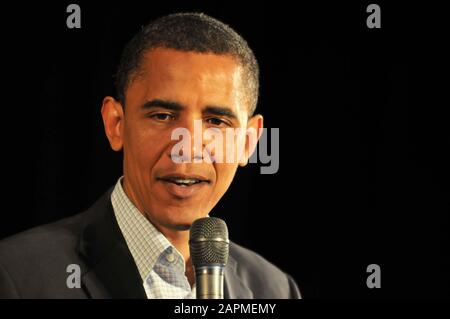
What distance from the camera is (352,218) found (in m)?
3.52

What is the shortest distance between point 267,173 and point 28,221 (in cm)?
113

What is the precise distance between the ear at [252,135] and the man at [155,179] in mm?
101

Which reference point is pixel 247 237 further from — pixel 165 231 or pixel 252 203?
pixel 165 231

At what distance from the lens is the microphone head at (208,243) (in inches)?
77.2

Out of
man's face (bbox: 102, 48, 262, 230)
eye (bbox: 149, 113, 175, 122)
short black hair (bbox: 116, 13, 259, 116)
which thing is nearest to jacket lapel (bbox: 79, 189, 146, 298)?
man's face (bbox: 102, 48, 262, 230)

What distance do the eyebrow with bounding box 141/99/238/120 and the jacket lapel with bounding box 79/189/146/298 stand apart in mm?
423

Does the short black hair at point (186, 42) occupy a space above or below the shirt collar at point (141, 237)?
above

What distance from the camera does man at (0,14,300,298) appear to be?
2551 millimetres

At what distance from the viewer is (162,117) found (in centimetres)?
269

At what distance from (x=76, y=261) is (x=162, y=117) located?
23.4 inches

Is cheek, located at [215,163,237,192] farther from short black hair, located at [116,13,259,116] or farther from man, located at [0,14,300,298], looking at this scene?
short black hair, located at [116,13,259,116]

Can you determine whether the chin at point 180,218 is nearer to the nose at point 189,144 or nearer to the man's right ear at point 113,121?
the nose at point 189,144

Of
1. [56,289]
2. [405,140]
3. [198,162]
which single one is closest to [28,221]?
[56,289]

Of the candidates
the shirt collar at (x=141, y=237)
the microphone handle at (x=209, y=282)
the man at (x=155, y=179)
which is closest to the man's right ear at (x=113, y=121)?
the man at (x=155, y=179)
